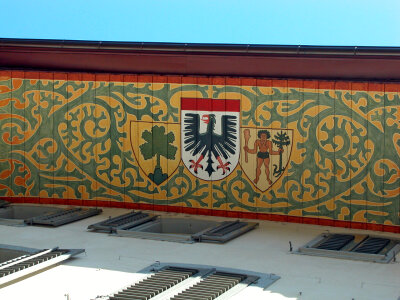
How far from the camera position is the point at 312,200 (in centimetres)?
955

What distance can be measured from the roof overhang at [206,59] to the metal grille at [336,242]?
1738mm

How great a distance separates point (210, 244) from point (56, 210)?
8.57 ft

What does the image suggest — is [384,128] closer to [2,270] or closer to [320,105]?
[320,105]

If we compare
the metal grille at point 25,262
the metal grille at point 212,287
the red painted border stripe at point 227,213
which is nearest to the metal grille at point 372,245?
the red painted border stripe at point 227,213

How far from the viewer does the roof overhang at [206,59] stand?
30.0 feet

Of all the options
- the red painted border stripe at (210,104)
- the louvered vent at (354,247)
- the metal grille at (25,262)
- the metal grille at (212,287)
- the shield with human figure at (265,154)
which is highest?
the red painted border stripe at (210,104)

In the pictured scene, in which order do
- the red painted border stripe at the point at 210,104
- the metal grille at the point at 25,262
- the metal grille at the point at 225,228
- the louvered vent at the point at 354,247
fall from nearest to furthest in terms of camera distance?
the metal grille at the point at 25,262 < the louvered vent at the point at 354,247 < the metal grille at the point at 225,228 < the red painted border stripe at the point at 210,104

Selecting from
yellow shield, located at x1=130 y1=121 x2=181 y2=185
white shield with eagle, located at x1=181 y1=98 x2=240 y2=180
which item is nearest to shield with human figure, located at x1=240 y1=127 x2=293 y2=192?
white shield with eagle, located at x1=181 y1=98 x2=240 y2=180

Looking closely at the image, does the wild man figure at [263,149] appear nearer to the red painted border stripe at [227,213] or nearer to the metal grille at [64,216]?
the red painted border stripe at [227,213]

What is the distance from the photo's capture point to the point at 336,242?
8.75m

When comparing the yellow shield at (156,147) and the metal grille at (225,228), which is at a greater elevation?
the yellow shield at (156,147)

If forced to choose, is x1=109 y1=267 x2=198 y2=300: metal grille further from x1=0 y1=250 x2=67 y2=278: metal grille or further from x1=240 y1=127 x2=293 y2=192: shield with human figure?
x1=240 y1=127 x2=293 y2=192: shield with human figure

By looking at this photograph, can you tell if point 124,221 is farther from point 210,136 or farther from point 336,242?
point 336,242

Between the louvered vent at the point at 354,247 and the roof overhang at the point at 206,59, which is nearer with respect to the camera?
the louvered vent at the point at 354,247
